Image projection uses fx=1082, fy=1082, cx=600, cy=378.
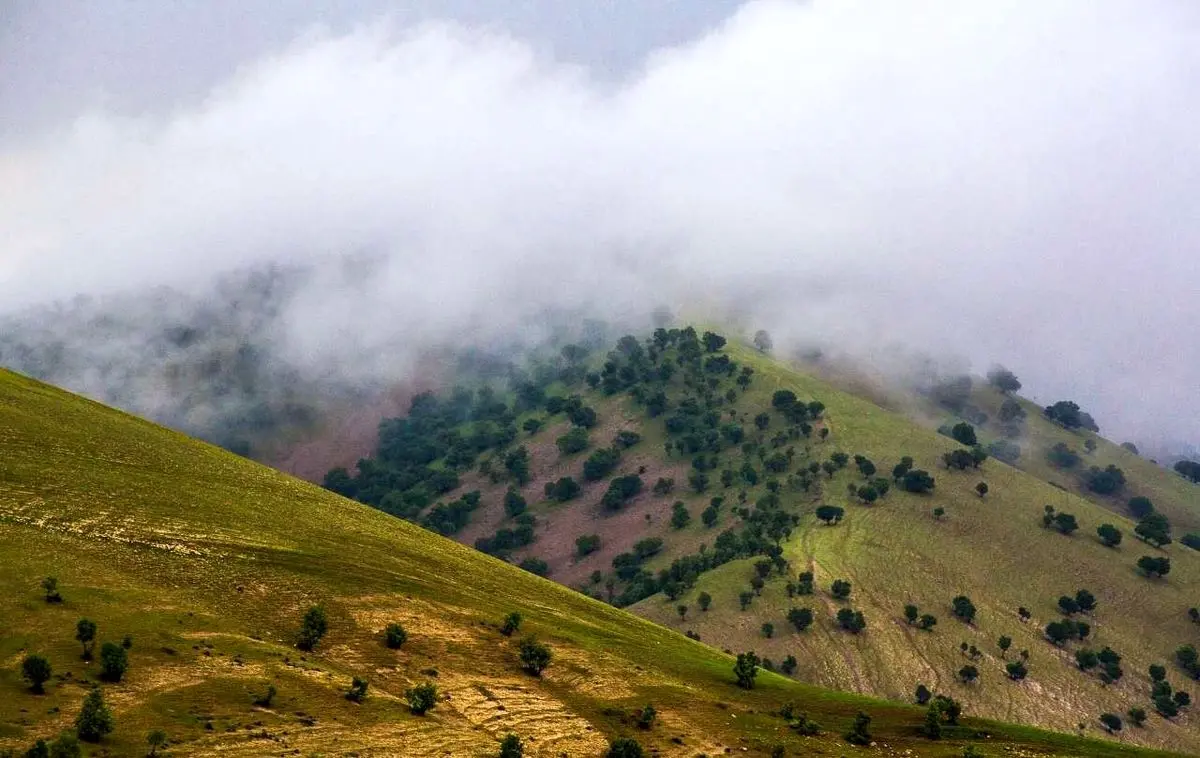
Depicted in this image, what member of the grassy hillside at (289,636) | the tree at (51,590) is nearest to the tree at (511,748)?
the grassy hillside at (289,636)

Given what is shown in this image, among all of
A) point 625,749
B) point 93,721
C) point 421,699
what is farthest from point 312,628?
point 625,749

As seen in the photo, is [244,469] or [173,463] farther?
[244,469]

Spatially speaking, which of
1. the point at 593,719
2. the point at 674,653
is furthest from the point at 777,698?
the point at 593,719

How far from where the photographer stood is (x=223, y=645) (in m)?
95.3

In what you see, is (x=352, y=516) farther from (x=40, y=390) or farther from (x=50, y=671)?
(x=50, y=671)

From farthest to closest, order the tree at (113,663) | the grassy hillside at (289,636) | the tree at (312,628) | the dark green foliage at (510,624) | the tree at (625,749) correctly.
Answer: the dark green foliage at (510,624)
the tree at (312,628)
the tree at (625,749)
the grassy hillside at (289,636)
the tree at (113,663)

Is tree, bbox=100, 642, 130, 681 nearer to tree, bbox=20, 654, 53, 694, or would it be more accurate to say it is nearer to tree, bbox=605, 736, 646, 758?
tree, bbox=20, 654, 53, 694

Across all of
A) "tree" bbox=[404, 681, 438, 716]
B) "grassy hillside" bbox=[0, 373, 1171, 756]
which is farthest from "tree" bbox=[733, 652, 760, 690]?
"tree" bbox=[404, 681, 438, 716]

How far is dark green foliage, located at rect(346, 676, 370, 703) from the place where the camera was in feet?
301

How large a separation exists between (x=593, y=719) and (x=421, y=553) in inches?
1845

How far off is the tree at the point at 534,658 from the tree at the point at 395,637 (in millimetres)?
12318

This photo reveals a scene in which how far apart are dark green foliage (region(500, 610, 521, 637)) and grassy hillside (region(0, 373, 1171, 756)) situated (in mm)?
1359

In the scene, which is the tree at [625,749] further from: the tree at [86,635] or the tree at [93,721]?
the tree at [86,635]

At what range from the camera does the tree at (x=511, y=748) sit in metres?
86.4
